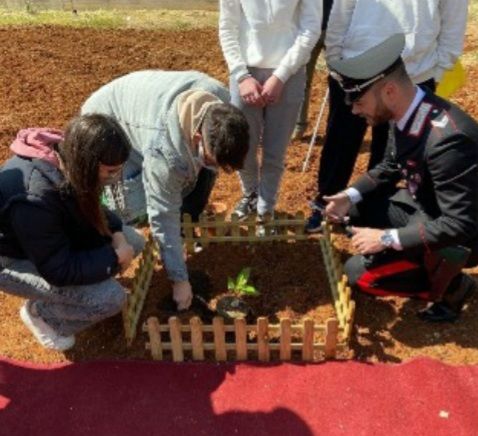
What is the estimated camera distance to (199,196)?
166 inches

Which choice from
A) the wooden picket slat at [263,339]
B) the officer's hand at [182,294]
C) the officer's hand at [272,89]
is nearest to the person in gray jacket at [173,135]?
the officer's hand at [182,294]

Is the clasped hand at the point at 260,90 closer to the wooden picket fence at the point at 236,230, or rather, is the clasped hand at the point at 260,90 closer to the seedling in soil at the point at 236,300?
the wooden picket fence at the point at 236,230

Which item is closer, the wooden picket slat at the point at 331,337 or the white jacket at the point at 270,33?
the wooden picket slat at the point at 331,337

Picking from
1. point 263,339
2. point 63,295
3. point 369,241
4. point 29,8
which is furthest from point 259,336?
point 29,8

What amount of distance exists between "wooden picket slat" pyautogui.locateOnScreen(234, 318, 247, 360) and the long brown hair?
107 cm

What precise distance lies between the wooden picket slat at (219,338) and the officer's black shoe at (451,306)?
1307mm

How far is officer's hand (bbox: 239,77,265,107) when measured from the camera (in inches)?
145

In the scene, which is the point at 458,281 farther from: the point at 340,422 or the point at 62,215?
the point at 62,215

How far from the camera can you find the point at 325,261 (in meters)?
4.02

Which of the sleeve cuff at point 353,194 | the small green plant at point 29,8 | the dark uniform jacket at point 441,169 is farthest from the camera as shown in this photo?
the small green plant at point 29,8

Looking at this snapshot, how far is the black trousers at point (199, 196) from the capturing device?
13.5 feet

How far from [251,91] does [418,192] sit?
125cm

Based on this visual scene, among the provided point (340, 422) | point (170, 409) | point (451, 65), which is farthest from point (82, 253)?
point (451, 65)

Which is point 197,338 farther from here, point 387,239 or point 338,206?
point 338,206
